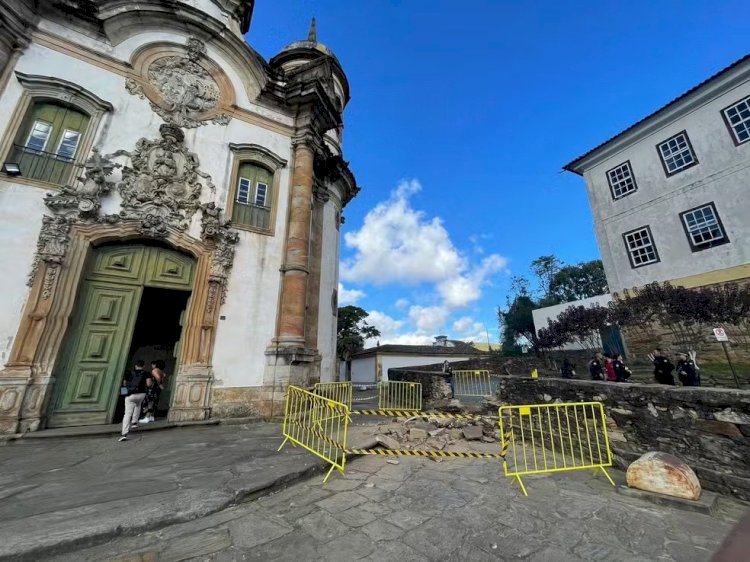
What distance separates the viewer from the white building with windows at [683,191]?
41.1ft

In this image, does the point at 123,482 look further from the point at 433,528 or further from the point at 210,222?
the point at 210,222

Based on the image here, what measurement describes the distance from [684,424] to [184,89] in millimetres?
13417

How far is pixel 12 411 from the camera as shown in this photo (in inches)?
230

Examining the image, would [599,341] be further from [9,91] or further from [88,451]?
[9,91]

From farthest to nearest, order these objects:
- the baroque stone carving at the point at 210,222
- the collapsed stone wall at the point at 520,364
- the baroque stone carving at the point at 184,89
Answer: the collapsed stone wall at the point at 520,364
the baroque stone carving at the point at 184,89
the baroque stone carving at the point at 210,222

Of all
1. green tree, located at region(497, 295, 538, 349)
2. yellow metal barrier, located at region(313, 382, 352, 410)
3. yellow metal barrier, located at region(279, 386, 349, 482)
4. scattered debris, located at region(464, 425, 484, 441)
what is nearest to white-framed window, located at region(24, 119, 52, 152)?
yellow metal barrier, located at region(279, 386, 349, 482)

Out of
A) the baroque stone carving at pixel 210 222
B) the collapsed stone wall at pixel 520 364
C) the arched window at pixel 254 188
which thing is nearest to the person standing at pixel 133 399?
the baroque stone carving at pixel 210 222

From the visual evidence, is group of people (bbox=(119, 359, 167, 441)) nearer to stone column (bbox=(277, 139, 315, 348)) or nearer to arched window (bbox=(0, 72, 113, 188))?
stone column (bbox=(277, 139, 315, 348))

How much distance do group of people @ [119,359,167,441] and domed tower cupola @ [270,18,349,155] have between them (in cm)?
916

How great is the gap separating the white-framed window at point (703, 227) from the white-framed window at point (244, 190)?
1774cm

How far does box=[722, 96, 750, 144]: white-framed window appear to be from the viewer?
1258cm

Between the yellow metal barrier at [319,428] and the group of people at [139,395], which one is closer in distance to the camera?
the yellow metal barrier at [319,428]

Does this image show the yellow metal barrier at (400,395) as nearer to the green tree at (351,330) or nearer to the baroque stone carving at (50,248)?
the baroque stone carving at (50,248)

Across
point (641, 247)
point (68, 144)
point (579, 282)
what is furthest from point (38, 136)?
point (579, 282)
